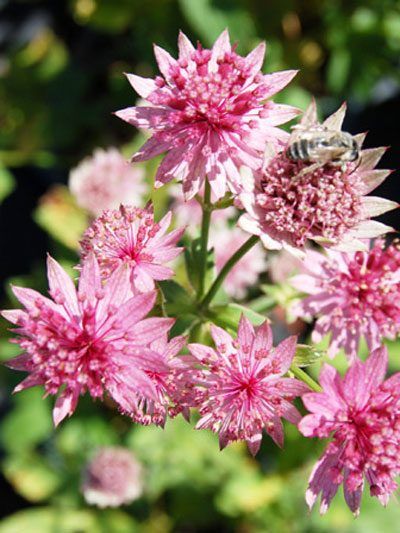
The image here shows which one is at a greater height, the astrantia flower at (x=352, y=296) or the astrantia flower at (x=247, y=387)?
the astrantia flower at (x=247, y=387)

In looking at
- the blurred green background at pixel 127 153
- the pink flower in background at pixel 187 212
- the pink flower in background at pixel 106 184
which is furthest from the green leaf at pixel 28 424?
the pink flower in background at pixel 187 212

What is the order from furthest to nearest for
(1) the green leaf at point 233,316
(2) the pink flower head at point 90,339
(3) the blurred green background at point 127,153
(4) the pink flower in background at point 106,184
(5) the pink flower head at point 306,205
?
(3) the blurred green background at point 127,153, (4) the pink flower in background at point 106,184, (1) the green leaf at point 233,316, (5) the pink flower head at point 306,205, (2) the pink flower head at point 90,339

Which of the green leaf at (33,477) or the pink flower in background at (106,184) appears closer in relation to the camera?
the pink flower in background at (106,184)

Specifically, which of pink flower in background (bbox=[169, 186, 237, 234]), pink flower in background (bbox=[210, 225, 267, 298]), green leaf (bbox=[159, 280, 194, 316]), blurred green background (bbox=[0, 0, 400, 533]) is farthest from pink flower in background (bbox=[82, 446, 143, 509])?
green leaf (bbox=[159, 280, 194, 316])

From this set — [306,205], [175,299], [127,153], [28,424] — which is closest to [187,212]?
[127,153]

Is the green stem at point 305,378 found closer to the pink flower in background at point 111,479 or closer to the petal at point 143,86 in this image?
the petal at point 143,86

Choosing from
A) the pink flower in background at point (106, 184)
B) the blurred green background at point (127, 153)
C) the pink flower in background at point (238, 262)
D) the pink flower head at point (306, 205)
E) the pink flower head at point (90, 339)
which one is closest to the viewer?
the pink flower head at point (90, 339)
